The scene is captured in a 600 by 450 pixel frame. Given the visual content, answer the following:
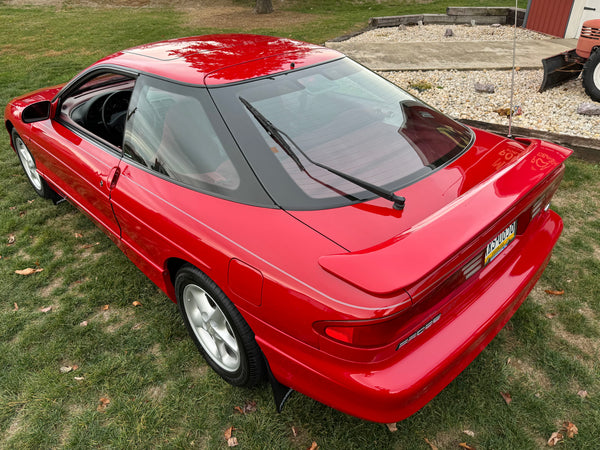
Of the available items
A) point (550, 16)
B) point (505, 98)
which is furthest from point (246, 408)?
point (550, 16)

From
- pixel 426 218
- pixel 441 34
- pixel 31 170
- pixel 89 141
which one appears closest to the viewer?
pixel 426 218

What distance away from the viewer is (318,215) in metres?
1.80

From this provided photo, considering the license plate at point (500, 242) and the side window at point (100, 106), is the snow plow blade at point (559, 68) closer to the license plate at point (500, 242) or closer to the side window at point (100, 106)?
the license plate at point (500, 242)

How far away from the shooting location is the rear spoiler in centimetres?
150

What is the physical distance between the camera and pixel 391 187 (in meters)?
1.96

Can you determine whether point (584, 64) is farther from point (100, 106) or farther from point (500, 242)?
point (100, 106)

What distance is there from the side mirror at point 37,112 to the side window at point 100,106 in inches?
8.1

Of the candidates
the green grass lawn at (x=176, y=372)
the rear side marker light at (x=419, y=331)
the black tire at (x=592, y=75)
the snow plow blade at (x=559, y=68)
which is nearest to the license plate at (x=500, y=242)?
the rear side marker light at (x=419, y=331)

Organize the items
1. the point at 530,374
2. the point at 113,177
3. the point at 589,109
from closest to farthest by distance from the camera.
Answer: the point at 530,374 < the point at 113,177 < the point at 589,109

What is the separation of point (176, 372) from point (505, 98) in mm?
5847

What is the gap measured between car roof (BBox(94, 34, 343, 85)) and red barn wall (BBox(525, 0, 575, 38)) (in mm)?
9827

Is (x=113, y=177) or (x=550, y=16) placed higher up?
(x=113, y=177)

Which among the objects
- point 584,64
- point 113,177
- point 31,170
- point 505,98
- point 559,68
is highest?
point 113,177

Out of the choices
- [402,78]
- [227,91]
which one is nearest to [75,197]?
[227,91]
